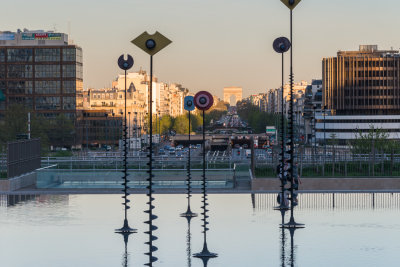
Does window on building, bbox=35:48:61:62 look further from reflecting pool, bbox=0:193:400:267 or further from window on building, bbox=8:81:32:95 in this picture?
reflecting pool, bbox=0:193:400:267

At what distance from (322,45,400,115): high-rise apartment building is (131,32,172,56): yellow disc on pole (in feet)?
552

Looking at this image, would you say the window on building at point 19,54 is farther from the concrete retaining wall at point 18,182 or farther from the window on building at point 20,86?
the concrete retaining wall at point 18,182

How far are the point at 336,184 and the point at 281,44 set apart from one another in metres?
16.2

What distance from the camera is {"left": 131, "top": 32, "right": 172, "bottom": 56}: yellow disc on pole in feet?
67.8

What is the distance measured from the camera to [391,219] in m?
33.4

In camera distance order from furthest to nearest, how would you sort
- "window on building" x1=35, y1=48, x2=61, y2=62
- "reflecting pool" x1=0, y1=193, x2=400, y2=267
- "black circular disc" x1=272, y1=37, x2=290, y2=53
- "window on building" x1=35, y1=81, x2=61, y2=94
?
"window on building" x1=35, y1=81, x2=61, y2=94 → "window on building" x1=35, y1=48, x2=61, y2=62 → "black circular disc" x1=272, y1=37, x2=290, y2=53 → "reflecting pool" x1=0, y1=193, x2=400, y2=267

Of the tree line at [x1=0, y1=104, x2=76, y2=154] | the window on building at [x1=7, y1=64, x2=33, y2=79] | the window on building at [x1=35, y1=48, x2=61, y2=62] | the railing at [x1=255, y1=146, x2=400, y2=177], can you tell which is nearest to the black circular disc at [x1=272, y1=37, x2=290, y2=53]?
the railing at [x1=255, y1=146, x2=400, y2=177]

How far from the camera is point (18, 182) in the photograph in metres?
48.8

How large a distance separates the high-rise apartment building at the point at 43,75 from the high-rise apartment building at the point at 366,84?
60.9 m

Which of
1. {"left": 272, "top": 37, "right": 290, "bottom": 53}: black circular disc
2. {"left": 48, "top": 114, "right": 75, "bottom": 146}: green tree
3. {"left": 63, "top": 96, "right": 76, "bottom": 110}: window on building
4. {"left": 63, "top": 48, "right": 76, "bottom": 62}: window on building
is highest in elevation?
{"left": 63, "top": 48, "right": 76, "bottom": 62}: window on building

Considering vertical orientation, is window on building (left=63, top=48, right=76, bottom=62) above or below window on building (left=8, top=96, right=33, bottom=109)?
above

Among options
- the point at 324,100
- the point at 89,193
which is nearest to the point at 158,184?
the point at 89,193

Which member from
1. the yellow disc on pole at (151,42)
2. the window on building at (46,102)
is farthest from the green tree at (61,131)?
the yellow disc on pole at (151,42)

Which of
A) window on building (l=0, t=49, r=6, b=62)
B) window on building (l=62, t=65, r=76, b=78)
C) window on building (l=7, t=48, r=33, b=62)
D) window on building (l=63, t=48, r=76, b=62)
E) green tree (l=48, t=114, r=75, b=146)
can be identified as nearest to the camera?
green tree (l=48, t=114, r=75, b=146)
